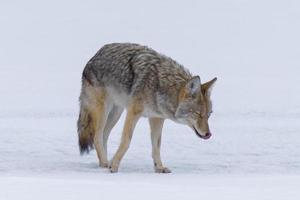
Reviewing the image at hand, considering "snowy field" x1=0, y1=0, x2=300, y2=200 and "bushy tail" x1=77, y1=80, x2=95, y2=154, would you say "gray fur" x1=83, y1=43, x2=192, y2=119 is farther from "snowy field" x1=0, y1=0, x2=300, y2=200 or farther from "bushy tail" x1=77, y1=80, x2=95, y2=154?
"snowy field" x1=0, y1=0, x2=300, y2=200

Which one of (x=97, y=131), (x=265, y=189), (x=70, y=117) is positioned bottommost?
(x=70, y=117)

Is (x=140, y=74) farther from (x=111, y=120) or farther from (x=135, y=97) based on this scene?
(x=111, y=120)

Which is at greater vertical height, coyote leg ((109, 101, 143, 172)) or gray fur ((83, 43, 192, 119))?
gray fur ((83, 43, 192, 119))

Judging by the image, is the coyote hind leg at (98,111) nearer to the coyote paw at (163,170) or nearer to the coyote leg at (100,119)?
the coyote leg at (100,119)

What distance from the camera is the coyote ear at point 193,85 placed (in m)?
7.23

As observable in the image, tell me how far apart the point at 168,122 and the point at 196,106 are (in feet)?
15.0

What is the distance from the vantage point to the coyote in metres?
7.34

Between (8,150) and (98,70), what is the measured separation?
145 centimetres

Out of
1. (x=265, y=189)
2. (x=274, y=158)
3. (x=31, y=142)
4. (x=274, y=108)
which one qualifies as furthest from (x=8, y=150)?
(x=274, y=108)

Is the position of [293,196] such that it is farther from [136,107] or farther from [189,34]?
[189,34]

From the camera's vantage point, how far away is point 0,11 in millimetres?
22828

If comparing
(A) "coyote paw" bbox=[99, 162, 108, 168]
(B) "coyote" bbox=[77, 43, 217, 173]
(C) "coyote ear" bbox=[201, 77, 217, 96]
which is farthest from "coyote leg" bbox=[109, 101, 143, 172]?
(C) "coyote ear" bbox=[201, 77, 217, 96]

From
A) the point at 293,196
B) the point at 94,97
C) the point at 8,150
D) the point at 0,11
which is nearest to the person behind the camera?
the point at 293,196

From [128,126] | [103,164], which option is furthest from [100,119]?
[128,126]
